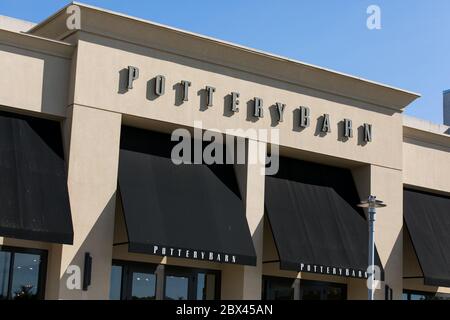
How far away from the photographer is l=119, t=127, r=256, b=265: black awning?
60.2 feet

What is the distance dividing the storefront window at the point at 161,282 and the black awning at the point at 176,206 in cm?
142

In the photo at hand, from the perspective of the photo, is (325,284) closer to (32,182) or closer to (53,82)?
(32,182)

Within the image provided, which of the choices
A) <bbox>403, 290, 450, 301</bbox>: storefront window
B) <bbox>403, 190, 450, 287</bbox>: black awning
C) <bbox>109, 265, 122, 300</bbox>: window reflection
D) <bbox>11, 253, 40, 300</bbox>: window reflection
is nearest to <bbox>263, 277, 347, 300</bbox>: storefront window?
<bbox>403, 290, 450, 301</bbox>: storefront window

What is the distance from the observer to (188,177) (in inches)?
787

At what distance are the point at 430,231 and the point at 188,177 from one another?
352 inches

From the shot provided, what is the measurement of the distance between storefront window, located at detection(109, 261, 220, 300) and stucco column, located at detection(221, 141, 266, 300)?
46cm

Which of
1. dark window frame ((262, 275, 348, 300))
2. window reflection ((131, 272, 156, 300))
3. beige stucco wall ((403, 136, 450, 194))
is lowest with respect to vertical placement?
window reflection ((131, 272, 156, 300))

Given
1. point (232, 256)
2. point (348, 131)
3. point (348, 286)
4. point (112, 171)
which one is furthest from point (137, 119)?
point (348, 286)

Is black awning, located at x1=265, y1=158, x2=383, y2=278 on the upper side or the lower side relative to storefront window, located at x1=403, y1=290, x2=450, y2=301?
upper

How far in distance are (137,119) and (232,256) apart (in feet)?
13.8

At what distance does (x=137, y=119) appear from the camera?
63.5 ft

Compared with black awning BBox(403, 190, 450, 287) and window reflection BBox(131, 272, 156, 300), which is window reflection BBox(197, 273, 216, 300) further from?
black awning BBox(403, 190, 450, 287)

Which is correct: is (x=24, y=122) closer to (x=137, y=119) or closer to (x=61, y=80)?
(x=61, y=80)

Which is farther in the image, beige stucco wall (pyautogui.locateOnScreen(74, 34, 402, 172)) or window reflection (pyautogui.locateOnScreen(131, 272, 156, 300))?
window reflection (pyautogui.locateOnScreen(131, 272, 156, 300))
